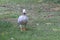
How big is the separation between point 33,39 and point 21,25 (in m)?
1.18

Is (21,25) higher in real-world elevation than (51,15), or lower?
higher

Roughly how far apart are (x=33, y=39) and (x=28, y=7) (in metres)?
7.33

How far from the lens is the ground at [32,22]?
341 inches

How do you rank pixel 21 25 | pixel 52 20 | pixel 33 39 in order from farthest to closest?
pixel 52 20 < pixel 21 25 < pixel 33 39

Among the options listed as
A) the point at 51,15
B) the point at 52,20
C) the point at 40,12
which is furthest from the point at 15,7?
the point at 52,20

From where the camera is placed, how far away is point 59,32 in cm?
931

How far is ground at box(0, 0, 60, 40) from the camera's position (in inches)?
341

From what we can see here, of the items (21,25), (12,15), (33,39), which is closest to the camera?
(33,39)

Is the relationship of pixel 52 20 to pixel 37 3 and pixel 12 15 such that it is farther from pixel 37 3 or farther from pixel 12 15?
pixel 37 3

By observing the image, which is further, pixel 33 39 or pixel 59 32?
pixel 59 32

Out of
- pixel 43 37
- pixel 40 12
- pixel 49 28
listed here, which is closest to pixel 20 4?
pixel 40 12

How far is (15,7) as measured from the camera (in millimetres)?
15508

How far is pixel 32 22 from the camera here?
1115 centimetres

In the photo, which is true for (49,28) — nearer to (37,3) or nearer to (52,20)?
(52,20)
